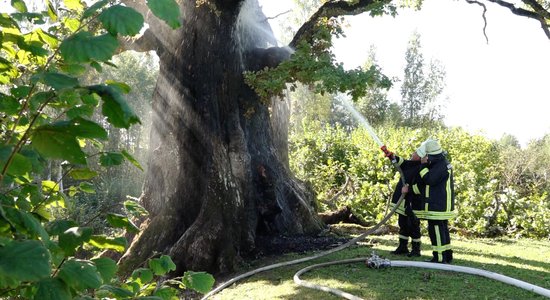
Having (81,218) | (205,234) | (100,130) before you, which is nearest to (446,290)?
(205,234)

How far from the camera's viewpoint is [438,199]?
7.35m

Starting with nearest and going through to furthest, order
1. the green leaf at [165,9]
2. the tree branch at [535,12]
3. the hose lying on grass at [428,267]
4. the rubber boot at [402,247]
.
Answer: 1. the green leaf at [165,9]
2. the hose lying on grass at [428,267]
3. the rubber boot at [402,247]
4. the tree branch at [535,12]

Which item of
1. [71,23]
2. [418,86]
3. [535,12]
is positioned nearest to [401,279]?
[71,23]

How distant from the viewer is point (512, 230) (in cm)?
1184

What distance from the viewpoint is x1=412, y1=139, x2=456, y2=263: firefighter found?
731 centimetres

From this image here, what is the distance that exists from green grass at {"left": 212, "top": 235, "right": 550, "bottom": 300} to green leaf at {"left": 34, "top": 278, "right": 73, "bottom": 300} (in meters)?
4.92

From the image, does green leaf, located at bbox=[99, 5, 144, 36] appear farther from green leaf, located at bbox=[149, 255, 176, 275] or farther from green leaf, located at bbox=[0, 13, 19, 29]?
green leaf, located at bbox=[149, 255, 176, 275]

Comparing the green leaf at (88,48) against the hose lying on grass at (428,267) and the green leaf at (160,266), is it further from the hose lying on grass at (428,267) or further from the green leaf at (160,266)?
the hose lying on grass at (428,267)

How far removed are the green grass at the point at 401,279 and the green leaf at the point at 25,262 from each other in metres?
5.10

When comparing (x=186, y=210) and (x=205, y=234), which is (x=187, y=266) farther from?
(x=186, y=210)

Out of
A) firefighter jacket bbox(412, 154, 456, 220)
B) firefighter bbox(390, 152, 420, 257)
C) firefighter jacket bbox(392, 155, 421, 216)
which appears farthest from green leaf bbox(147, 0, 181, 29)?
firefighter jacket bbox(392, 155, 421, 216)

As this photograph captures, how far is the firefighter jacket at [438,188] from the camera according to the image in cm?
732

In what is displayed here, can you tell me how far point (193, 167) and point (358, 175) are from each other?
6.94 metres

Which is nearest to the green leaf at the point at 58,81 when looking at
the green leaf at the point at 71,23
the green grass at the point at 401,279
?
the green leaf at the point at 71,23
